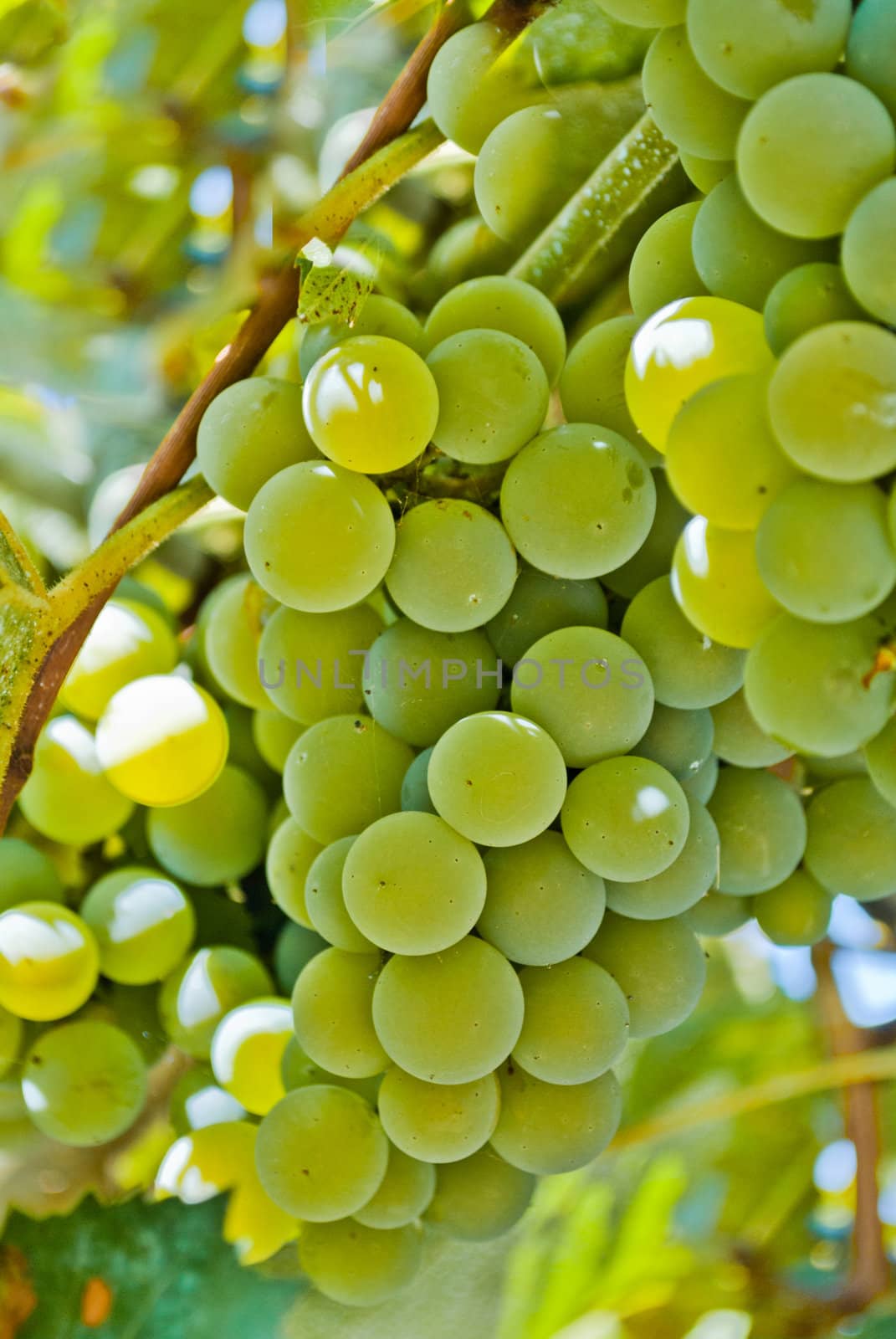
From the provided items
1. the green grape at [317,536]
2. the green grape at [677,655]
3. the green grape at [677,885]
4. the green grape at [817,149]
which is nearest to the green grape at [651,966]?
the green grape at [677,885]

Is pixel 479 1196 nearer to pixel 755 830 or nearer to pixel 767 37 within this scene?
pixel 755 830

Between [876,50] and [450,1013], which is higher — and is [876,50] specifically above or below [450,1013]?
above

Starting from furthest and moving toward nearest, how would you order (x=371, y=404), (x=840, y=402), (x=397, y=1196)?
(x=397, y=1196) < (x=371, y=404) < (x=840, y=402)

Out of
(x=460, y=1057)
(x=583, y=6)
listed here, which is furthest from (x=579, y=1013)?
(x=583, y=6)

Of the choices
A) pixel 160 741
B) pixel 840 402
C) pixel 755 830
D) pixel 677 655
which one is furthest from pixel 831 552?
pixel 160 741

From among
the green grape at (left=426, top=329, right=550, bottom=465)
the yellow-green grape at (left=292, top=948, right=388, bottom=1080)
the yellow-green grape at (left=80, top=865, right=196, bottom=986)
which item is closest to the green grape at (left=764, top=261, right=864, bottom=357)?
the green grape at (left=426, top=329, right=550, bottom=465)

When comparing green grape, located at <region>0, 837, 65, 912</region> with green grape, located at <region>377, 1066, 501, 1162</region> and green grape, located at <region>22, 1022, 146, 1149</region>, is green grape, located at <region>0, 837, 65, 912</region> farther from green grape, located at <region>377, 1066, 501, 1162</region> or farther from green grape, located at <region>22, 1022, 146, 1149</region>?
green grape, located at <region>377, 1066, 501, 1162</region>

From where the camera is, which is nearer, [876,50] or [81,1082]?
[876,50]

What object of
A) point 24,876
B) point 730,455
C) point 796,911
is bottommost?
point 796,911
